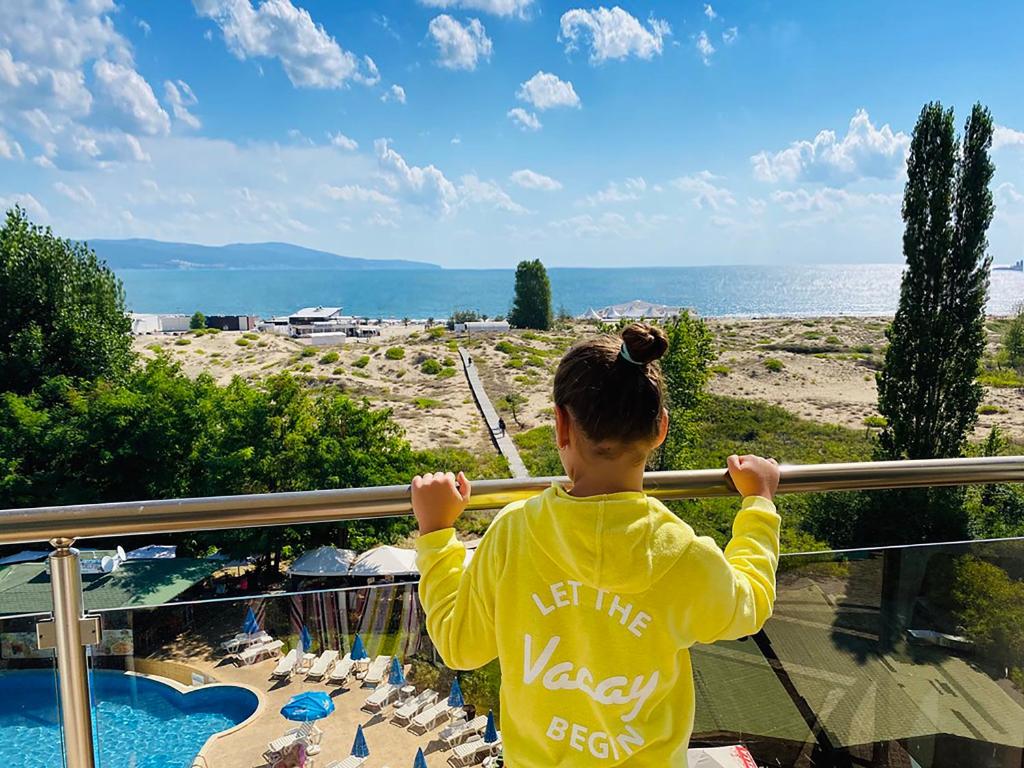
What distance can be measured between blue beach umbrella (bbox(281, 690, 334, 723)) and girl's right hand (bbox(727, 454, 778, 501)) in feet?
3.10

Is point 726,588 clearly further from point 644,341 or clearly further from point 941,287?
point 941,287

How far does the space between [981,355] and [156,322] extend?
109867mm

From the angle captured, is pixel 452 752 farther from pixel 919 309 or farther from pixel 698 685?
pixel 919 309

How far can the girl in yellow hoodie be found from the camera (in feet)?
3.18

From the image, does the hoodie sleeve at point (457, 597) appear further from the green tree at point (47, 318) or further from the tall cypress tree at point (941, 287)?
the green tree at point (47, 318)

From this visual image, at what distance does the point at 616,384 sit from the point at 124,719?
1.24 m

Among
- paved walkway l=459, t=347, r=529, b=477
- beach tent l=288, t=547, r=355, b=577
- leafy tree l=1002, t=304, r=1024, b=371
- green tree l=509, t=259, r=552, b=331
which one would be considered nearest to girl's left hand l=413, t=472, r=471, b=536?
beach tent l=288, t=547, r=355, b=577

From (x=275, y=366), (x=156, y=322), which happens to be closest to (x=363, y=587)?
(x=275, y=366)

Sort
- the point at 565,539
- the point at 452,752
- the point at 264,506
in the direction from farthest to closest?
the point at 452,752 → the point at 264,506 → the point at 565,539

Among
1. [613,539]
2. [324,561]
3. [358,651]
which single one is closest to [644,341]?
[613,539]

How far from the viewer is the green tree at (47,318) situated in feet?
99.0

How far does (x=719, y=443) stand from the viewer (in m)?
44.4

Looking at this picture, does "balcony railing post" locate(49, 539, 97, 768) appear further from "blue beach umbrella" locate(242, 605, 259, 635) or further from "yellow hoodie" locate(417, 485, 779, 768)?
"yellow hoodie" locate(417, 485, 779, 768)

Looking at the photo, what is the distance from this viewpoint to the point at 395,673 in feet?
5.21
